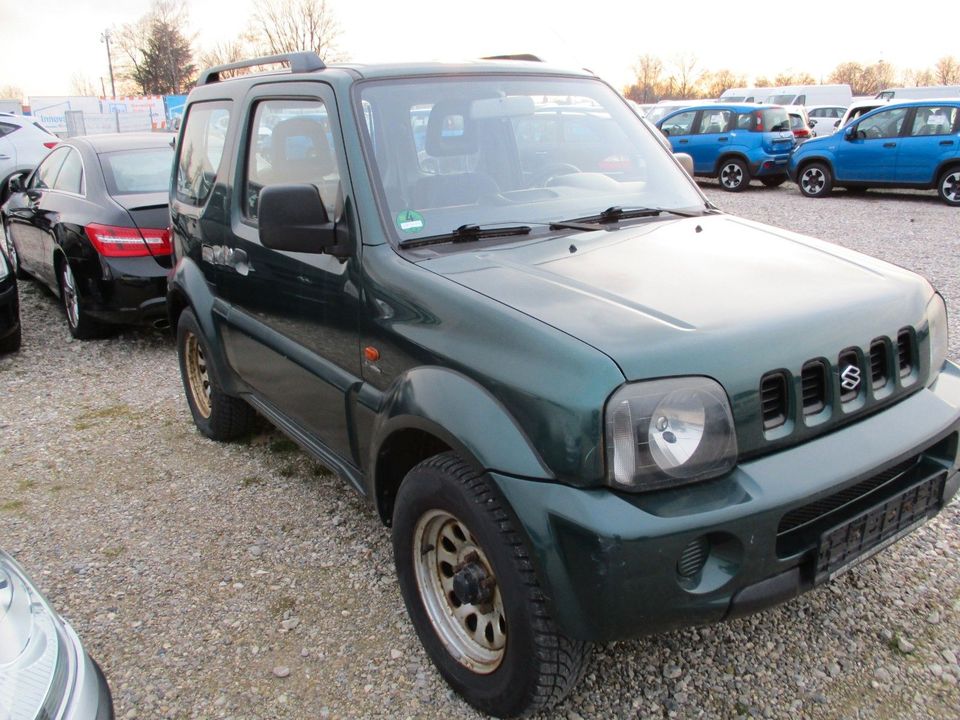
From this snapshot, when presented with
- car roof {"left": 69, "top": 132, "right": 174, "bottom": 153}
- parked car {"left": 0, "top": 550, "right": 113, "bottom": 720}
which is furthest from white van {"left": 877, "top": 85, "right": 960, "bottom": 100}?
parked car {"left": 0, "top": 550, "right": 113, "bottom": 720}

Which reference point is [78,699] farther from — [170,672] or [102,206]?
[102,206]

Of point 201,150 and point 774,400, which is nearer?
point 774,400

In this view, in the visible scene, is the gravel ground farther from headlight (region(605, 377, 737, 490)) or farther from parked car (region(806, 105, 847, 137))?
parked car (region(806, 105, 847, 137))

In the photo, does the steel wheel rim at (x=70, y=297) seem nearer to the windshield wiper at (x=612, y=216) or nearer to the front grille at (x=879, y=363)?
the windshield wiper at (x=612, y=216)

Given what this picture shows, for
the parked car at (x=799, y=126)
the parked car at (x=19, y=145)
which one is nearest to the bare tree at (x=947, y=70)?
the parked car at (x=799, y=126)

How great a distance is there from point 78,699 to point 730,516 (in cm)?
158

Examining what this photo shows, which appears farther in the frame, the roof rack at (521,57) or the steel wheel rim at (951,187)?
the steel wheel rim at (951,187)

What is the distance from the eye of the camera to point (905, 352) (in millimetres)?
2434

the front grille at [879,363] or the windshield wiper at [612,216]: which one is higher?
the windshield wiper at [612,216]

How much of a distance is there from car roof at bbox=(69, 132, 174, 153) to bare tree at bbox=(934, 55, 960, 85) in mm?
60455

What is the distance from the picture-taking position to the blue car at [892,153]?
13.1 meters

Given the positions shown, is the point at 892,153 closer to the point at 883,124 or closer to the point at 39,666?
the point at 883,124

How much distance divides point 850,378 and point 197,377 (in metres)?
3.61

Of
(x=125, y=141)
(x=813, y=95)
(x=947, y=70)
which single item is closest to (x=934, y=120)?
(x=125, y=141)
